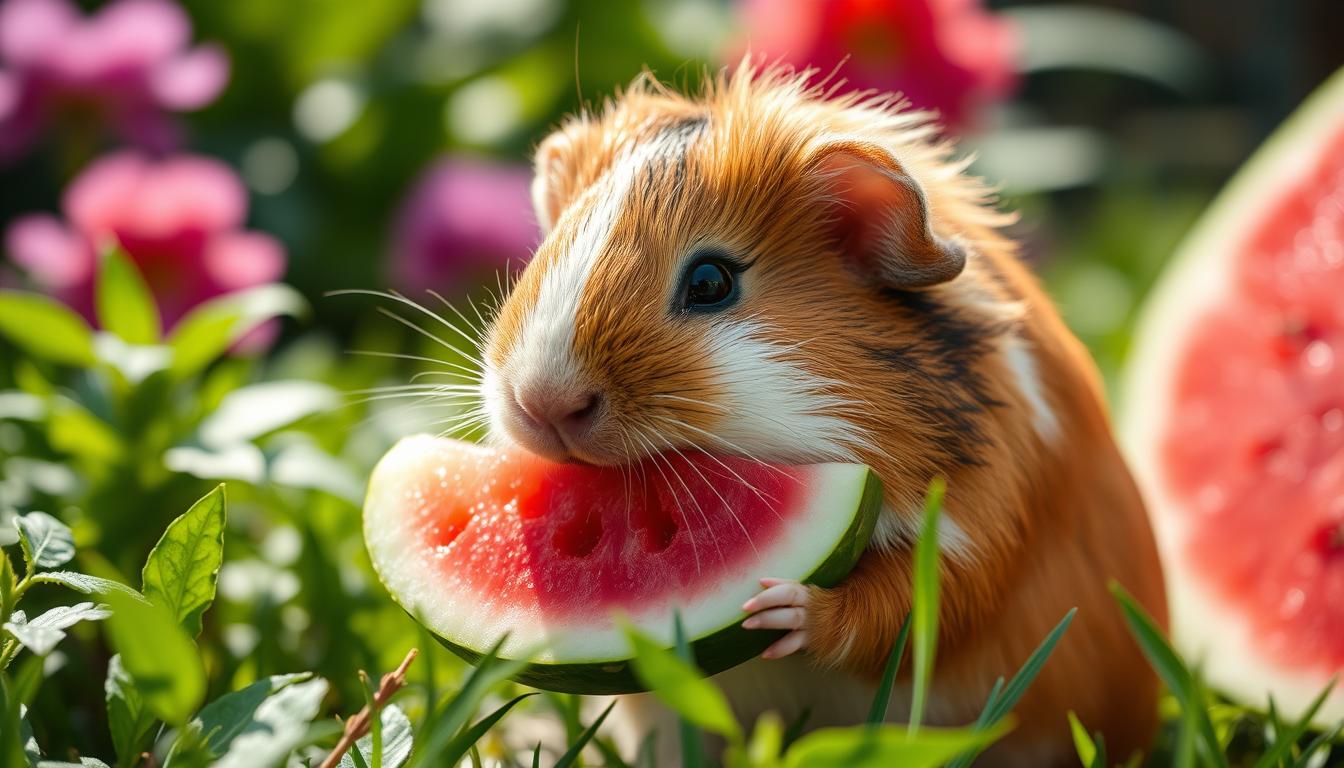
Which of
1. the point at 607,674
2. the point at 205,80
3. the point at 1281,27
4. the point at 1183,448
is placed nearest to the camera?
the point at 607,674

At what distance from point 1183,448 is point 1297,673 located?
2.02 feet

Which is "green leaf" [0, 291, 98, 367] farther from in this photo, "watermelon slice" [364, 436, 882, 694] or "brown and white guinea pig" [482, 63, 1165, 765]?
"brown and white guinea pig" [482, 63, 1165, 765]

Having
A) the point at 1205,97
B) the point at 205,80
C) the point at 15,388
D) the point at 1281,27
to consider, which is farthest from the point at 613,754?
the point at 1205,97

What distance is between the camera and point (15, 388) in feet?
9.71

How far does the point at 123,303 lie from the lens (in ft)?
7.73

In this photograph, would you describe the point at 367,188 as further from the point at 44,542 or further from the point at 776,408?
the point at 776,408

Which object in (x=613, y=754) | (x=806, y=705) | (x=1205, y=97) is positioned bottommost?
(x=613, y=754)

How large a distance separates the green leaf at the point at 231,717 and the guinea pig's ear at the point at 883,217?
3.04ft

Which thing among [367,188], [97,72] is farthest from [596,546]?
[367,188]

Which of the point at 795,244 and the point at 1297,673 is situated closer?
the point at 795,244

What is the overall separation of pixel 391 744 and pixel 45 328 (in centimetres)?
131

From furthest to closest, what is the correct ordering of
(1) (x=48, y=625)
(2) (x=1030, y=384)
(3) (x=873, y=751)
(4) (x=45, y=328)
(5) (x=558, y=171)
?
(4) (x=45, y=328) < (5) (x=558, y=171) < (2) (x=1030, y=384) < (1) (x=48, y=625) < (3) (x=873, y=751)

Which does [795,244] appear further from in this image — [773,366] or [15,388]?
[15,388]

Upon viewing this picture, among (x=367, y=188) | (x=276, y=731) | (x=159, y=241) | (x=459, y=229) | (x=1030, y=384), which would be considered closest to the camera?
(x=276, y=731)
